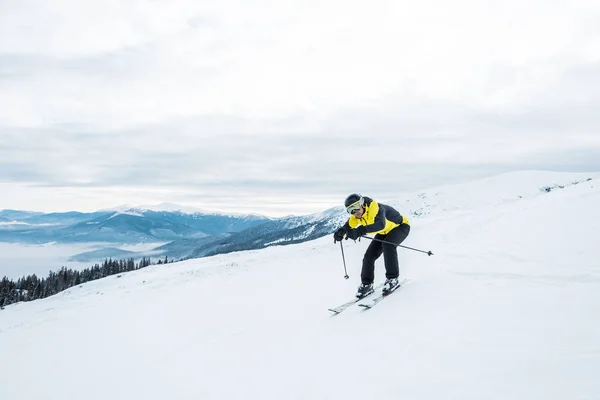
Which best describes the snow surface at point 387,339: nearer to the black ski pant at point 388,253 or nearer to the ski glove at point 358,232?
the black ski pant at point 388,253

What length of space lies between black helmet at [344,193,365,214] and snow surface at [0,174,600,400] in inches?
91.0

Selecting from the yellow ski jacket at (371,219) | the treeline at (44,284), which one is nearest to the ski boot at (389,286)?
the yellow ski jacket at (371,219)

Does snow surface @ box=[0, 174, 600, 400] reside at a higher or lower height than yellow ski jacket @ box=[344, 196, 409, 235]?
lower

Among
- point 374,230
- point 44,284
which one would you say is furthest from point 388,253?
point 44,284

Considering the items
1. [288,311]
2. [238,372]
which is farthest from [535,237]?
[238,372]

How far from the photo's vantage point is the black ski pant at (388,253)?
339 inches

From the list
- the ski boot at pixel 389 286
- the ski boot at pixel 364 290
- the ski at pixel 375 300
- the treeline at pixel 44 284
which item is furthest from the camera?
the treeline at pixel 44 284

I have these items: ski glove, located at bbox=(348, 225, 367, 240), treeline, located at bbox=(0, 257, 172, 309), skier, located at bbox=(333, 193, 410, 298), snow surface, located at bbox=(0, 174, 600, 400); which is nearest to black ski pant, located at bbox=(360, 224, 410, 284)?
skier, located at bbox=(333, 193, 410, 298)

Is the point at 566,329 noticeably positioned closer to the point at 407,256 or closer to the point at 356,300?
the point at 356,300

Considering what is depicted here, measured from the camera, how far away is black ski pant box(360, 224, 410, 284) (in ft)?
28.3

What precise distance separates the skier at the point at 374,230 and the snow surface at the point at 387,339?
77 cm

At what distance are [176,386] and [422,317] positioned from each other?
4.73 m

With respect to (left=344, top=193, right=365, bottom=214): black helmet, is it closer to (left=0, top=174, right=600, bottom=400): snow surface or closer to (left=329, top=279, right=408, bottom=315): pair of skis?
(left=329, top=279, right=408, bottom=315): pair of skis

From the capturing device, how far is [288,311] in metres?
9.66
